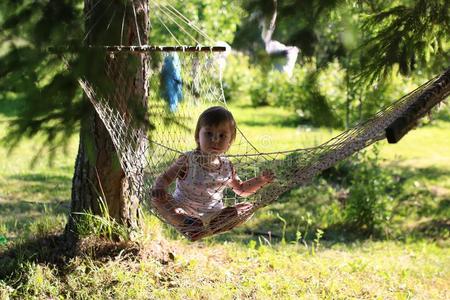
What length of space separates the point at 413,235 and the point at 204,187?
103 inches

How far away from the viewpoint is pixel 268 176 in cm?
352

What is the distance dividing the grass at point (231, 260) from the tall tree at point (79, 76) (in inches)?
8.0

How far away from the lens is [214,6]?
1027 cm

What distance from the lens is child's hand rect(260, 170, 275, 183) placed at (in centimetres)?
349

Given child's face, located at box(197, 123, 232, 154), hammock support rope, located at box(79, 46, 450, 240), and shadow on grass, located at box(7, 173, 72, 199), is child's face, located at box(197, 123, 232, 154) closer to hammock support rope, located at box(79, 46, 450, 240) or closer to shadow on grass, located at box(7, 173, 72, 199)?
hammock support rope, located at box(79, 46, 450, 240)

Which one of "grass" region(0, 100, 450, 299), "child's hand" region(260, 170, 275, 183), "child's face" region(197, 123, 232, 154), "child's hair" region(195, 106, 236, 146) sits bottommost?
"grass" region(0, 100, 450, 299)

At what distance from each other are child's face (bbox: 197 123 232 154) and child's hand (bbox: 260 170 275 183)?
28 centimetres

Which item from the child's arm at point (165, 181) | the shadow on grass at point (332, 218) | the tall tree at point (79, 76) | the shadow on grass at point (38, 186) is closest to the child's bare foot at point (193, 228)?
the child's arm at point (165, 181)

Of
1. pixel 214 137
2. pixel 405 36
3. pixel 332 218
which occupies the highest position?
pixel 405 36

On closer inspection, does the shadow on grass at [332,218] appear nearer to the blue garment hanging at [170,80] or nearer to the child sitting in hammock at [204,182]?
the blue garment hanging at [170,80]

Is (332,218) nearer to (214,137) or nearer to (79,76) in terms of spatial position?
(214,137)

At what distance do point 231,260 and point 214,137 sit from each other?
3.49 ft

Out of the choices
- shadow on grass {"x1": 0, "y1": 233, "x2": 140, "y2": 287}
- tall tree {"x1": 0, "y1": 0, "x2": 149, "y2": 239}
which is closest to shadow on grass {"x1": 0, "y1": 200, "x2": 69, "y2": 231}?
shadow on grass {"x1": 0, "y1": 233, "x2": 140, "y2": 287}

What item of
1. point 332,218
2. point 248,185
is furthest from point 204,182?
point 332,218
